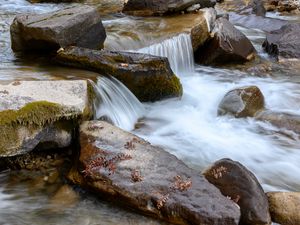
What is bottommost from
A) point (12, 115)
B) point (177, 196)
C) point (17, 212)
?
point (17, 212)

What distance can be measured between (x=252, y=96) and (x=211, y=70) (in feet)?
9.75

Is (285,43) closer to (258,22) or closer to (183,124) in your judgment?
(258,22)

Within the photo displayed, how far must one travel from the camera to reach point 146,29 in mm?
10844

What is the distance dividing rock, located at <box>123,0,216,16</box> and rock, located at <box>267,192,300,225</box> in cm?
839

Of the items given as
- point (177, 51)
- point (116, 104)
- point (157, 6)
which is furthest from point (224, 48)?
point (116, 104)

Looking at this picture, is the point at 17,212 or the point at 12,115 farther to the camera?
the point at 12,115

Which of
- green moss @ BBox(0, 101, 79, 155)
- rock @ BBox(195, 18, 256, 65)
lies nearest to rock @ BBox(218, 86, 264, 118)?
rock @ BBox(195, 18, 256, 65)

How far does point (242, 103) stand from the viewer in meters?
8.03

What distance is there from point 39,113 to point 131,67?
107 inches

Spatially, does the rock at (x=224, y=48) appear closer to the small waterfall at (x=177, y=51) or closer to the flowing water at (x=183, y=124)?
the flowing water at (x=183, y=124)

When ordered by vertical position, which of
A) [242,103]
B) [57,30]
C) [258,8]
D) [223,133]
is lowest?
[223,133]

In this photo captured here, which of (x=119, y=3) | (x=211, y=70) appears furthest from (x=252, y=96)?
(x=119, y=3)

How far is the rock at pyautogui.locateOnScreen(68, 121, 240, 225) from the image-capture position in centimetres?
436

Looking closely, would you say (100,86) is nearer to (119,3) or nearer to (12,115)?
(12,115)
